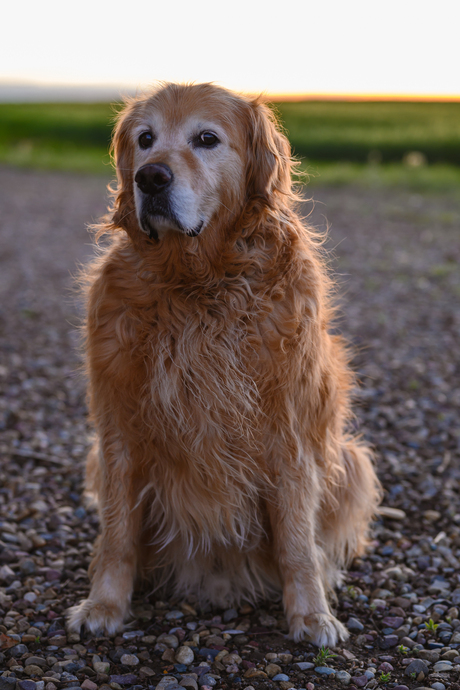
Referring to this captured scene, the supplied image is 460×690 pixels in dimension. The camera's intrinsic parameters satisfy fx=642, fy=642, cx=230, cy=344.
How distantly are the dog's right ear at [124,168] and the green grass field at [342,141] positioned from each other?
12321 millimetres

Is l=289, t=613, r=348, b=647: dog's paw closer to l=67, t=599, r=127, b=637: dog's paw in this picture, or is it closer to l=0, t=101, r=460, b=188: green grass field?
l=67, t=599, r=127, b=637: dog's paw

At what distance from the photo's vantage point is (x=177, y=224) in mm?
2408

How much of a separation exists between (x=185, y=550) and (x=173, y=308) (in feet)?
3.46

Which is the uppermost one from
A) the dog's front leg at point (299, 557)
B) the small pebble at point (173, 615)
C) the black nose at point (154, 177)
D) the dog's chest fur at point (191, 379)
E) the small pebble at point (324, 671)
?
the black nose at point (154, 177)

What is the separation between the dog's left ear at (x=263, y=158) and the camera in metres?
2.57

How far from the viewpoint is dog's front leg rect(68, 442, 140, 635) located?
100 inches

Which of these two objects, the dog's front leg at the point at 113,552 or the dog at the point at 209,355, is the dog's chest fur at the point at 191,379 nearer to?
the dog at the point at 209,355

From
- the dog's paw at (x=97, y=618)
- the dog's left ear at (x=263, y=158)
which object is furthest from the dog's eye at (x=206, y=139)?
the dog's paw at (x=97, y=618)

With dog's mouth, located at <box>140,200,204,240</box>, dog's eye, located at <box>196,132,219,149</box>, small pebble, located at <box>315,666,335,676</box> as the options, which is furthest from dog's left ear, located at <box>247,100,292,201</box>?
small pebble, located at <box>315,666,335,676</box>

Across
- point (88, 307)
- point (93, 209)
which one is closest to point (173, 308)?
point (88, 307)

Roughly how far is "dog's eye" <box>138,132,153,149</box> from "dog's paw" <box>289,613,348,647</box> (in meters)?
1.98

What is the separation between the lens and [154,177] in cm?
232

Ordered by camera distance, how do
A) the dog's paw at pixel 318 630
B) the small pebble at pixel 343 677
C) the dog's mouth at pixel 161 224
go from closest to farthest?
1. the small pebble at pixel 343 677
2. the dog's mouth at pixel 161 224
3. the dog's paw at pixel 318 630

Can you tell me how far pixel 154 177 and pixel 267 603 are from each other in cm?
185
